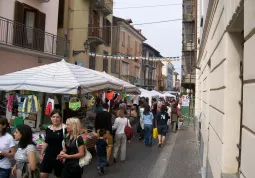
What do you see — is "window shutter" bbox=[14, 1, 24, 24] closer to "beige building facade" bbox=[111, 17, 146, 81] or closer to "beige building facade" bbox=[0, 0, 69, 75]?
"beige building facade" bbox=[0, 0, 69, 75]

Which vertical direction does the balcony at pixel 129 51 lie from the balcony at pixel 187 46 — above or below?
above

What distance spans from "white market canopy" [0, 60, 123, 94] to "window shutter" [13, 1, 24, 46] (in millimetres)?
6968

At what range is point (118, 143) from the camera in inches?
350

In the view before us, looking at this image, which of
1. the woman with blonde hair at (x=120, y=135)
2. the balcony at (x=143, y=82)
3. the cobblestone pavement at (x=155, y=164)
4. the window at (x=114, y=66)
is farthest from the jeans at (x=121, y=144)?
the balcony at (x=143, y=82)

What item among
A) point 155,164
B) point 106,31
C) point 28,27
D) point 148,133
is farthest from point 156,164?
point 106,31

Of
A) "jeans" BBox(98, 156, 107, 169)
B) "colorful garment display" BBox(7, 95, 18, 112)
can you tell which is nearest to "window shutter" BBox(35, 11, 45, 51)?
"colorful garment display" BBox(7, 95, 18, 112)

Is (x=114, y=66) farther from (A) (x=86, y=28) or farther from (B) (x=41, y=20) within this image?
(B) (x=41, y=20)

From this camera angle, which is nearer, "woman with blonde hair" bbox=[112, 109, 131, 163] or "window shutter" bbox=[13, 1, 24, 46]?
"woman with blonde hair" bbox=[112, 109, 131, 163]

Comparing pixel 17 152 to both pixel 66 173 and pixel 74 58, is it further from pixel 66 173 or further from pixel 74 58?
pixel 74 58

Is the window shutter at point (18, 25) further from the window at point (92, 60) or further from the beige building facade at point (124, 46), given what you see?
the beige building facade at point (124, 46)

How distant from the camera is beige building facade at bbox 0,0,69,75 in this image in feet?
47.9

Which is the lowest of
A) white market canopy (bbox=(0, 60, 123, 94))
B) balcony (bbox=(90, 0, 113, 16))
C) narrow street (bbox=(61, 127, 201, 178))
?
narrow street (bbox=(61, 127, 201, 178))

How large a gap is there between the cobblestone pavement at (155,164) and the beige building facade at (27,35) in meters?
7.73

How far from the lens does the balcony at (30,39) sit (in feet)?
47.7
